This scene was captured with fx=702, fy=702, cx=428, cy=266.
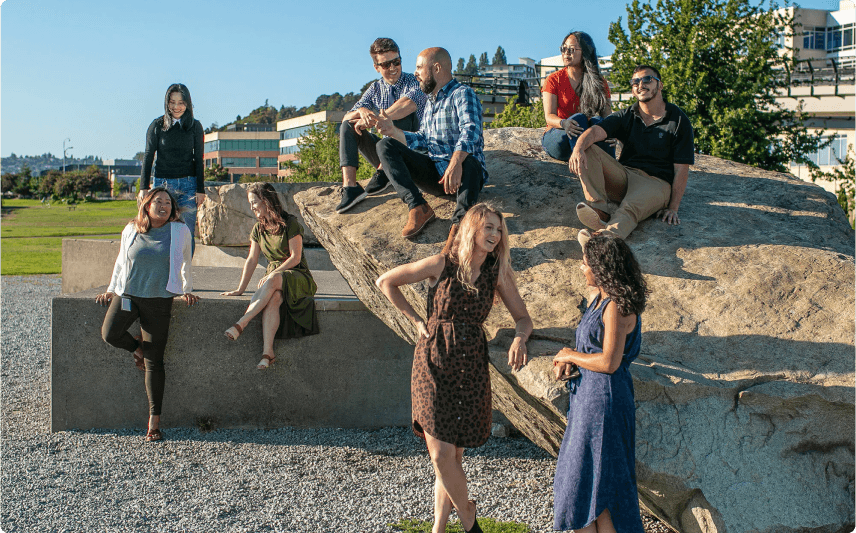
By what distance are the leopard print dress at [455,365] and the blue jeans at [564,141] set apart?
2079 millimetres

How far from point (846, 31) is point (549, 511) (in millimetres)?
52869

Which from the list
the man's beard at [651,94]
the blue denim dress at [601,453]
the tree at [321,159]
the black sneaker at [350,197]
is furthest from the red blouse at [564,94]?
the tree at [321,159]

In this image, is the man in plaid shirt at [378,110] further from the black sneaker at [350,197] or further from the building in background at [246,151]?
the building in background at [246,151]

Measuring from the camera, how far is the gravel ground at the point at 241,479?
4.49 metres

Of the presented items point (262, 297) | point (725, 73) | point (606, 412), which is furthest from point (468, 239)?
point (725, 73)

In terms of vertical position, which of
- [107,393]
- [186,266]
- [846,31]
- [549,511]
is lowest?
[549,511]

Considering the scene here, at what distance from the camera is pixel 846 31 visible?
153 ft

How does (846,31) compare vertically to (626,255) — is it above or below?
above

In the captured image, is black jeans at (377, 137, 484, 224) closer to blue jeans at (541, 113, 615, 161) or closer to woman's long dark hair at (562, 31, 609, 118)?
blue jeans at (541, 113, 615, 161)

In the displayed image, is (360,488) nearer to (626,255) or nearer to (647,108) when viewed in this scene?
(626,255)

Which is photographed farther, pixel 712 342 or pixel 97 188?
pixel 97 188

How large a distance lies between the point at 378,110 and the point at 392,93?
252 mm

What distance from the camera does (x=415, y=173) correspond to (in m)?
5.32

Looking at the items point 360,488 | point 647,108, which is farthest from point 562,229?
point 360,488
